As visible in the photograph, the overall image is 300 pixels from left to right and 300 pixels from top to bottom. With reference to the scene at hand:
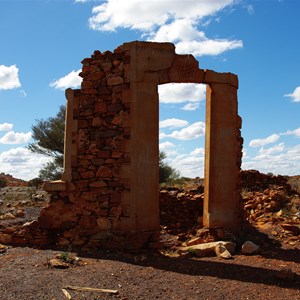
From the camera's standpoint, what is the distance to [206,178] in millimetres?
8781

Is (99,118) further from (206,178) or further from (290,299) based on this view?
(290,299)

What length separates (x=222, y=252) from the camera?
7.48 meters

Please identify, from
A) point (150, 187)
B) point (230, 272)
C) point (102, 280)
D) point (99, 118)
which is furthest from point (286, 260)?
point (99, 118)

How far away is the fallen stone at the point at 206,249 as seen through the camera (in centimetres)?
761

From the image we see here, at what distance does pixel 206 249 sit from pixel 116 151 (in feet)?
8.11

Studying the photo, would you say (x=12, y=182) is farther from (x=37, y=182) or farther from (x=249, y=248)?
(x=249, y=248)

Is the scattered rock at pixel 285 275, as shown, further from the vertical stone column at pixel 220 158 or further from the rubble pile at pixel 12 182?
the rubble pile at pixel 12 182

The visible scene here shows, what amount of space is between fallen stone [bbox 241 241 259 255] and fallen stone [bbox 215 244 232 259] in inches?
15.4

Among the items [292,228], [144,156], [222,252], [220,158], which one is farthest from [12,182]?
[222,252]

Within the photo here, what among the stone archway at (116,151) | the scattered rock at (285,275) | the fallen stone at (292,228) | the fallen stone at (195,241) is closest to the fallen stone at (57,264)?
the stone archway at (116,151)

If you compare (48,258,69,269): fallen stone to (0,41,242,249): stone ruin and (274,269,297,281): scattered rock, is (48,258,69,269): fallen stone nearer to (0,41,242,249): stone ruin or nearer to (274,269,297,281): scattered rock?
(0,41,242,249): stone ruin

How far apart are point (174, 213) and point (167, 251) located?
329 centimetres

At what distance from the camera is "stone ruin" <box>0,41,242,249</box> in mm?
7793

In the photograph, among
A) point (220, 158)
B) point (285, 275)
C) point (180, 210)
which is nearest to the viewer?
point (285, 275)
